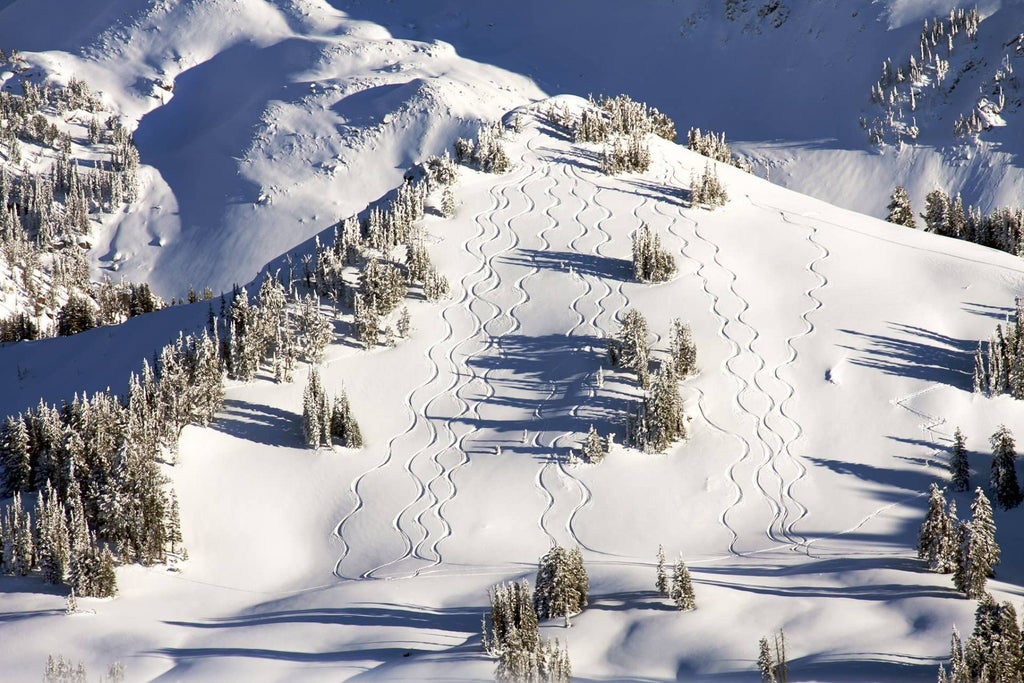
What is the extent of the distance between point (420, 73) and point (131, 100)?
1578 inches

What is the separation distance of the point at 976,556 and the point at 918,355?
Result: 16.3m

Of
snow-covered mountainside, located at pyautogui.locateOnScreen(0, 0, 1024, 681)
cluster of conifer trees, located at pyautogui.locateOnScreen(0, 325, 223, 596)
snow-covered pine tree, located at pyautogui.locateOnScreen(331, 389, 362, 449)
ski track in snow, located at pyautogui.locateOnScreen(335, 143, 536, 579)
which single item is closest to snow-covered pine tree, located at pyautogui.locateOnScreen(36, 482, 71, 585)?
cluster of conifer trees, located at pyautogui.locateOnScreen(0, 325, 223, 596)

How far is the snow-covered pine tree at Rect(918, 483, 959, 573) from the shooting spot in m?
33.2

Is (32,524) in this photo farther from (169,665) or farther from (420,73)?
(420,73)

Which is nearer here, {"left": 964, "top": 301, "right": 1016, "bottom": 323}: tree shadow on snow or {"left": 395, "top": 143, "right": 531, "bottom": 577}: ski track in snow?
{"left": 395, "top": 143, "right": 531, "bottom": 577}: ski track in snow

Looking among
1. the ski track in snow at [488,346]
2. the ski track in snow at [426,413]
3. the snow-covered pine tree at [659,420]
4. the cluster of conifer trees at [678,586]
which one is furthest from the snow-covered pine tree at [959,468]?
the ski track in snow at [426,413]

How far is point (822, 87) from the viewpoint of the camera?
12975cm

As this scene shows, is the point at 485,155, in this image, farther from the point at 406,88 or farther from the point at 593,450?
the point at 406,88

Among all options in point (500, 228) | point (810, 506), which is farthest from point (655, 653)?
point (500, 228)

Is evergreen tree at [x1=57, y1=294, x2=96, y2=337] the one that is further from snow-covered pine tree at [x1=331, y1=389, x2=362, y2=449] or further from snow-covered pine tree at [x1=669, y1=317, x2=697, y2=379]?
snow-covered pine tree at [x1=669, y1=317, x2=697, y2=379]

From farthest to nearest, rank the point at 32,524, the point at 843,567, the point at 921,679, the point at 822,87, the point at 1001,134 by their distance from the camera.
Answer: the point at 822,87 < the point at 1001,134 < the point at 32,524 < the point at 843,567 < the point at 921,679

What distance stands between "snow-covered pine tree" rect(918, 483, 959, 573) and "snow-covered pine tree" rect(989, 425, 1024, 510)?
5523mm

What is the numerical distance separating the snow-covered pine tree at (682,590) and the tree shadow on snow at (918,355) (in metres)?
17.4

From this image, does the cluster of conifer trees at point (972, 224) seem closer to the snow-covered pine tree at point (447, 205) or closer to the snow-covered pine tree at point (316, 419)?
the snow-covered pine tree at point (447, 205)
